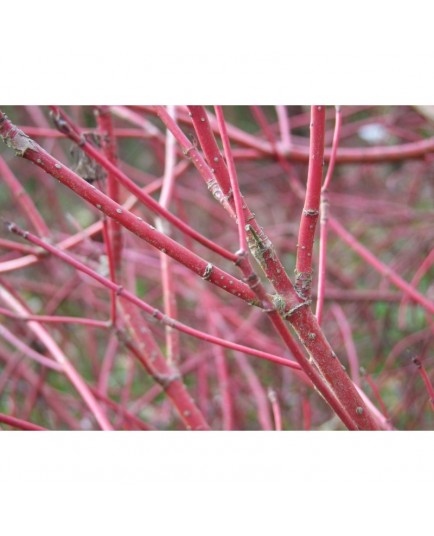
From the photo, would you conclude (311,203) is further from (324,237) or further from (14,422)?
(14,422)

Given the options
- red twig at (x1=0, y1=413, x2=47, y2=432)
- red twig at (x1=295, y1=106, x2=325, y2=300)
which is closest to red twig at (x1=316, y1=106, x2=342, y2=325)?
red twig at (x1=295, y1=106, x2=325, y2=300)

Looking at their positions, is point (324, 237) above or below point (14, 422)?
above

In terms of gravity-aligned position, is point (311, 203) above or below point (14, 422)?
above

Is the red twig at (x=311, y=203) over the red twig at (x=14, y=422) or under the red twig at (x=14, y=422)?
over

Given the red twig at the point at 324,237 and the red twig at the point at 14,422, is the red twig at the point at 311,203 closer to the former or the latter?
the red twig at the point at 324,237

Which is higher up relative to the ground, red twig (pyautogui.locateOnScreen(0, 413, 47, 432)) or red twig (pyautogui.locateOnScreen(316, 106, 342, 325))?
red twig (pyautogui.locateOnScreen(316, 106, 342, 325))

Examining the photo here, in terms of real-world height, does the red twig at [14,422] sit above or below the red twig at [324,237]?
below

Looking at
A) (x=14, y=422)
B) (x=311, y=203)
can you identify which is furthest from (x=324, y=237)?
(x=14, y=422)

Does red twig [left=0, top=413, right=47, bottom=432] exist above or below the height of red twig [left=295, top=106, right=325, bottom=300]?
below

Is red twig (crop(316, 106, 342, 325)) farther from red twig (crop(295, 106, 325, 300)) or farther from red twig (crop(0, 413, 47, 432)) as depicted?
red twig (crop(0, 413, 47, 432))

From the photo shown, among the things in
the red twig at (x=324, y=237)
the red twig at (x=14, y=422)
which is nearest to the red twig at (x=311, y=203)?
the red twig at (x=324, y=237)
